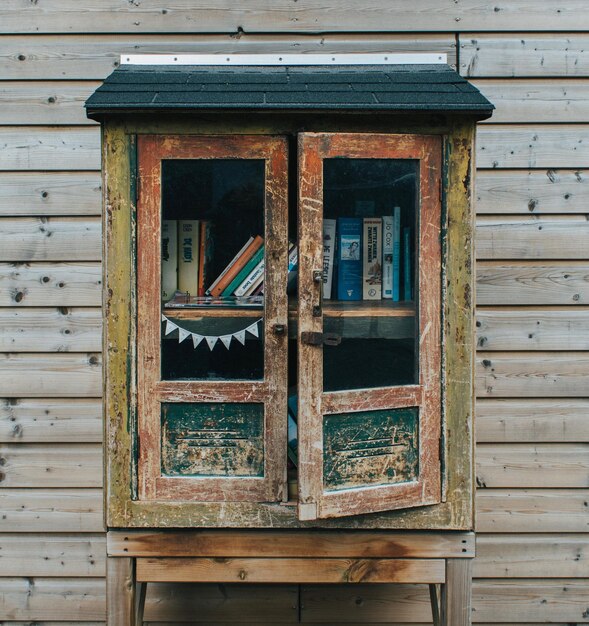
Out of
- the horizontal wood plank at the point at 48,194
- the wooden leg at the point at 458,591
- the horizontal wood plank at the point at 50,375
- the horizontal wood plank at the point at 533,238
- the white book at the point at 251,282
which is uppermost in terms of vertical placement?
the horizontal wood plank at the point at 48,194

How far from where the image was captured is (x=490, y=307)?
112 inches

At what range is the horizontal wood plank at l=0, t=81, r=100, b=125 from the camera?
9.35 feet

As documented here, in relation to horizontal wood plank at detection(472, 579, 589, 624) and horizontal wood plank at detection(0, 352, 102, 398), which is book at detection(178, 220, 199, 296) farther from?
horizontal wood plank at detection(472, 579, 589, 624)

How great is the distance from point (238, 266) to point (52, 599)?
181 cm

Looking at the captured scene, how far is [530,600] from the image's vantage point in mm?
2900

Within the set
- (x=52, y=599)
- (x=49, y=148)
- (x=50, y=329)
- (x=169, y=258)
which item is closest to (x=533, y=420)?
(x=169, y=258)

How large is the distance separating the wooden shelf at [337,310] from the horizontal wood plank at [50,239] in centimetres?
91

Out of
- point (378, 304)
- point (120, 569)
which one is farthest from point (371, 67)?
point (120, 569)

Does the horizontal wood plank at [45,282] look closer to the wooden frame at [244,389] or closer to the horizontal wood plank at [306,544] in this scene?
the wooden frame at [244,389]

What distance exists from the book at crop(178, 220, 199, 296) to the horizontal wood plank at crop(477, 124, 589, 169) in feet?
4.45

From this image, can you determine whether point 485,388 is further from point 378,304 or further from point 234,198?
point 234,198

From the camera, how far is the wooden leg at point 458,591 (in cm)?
216

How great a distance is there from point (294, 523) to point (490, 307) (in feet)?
4.29

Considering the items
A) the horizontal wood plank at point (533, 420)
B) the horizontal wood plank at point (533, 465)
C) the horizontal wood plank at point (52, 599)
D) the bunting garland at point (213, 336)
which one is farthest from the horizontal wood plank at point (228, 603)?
the bunting garland at point (213, 336)
